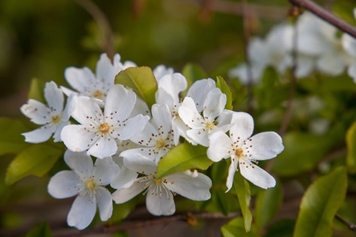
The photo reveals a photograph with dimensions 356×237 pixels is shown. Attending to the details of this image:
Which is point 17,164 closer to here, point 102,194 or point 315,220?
point 102,194

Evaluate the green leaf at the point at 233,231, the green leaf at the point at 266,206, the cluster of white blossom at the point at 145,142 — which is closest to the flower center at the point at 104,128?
the cluster of white blossom at the point at 145,142


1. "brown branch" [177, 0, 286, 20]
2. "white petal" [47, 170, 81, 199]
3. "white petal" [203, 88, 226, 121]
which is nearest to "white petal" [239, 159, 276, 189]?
"white petal" [203, 88, 226, 121]

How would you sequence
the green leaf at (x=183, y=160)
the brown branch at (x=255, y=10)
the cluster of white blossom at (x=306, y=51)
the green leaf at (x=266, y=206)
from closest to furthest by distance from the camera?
the green leaf at (x=183, y=160)
the green leaf at (x=266, y=206)
the cluster of white blossom at (x=306, y=51)
the brown branch at (x=255, y=10)

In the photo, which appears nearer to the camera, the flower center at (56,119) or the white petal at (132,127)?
the white petal at (132,127)

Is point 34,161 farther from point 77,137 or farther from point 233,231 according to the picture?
point 233,231

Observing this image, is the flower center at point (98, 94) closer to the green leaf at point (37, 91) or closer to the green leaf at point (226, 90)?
the green leaf at point (37, 91)

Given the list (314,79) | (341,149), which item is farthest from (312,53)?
(341,149)

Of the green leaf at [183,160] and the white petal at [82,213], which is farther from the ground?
the green leaf at [183,160]

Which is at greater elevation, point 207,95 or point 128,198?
point 207,95
